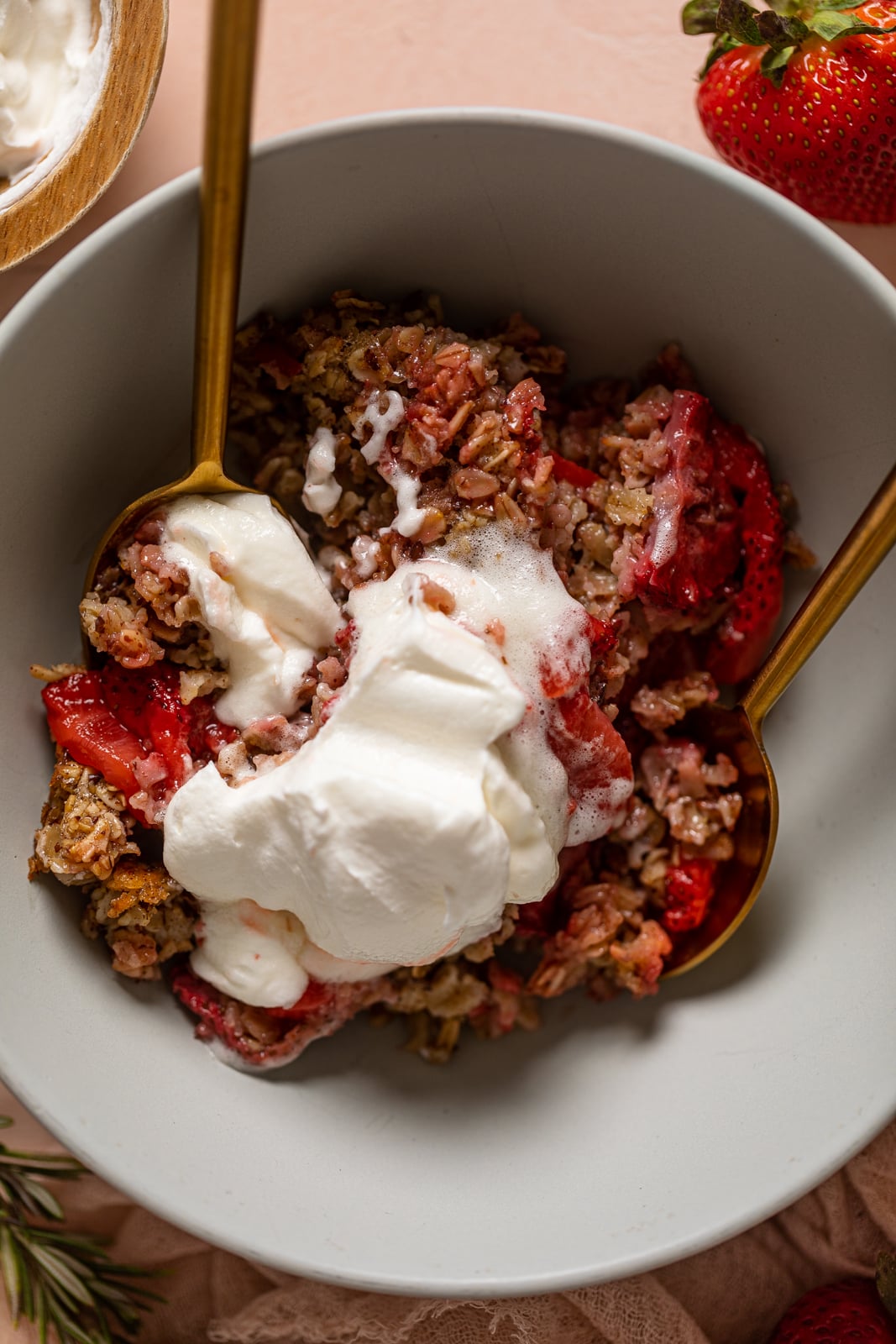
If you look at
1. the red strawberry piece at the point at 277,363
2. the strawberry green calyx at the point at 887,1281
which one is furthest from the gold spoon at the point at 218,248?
the strawberry green calyx at the point at 887,1281

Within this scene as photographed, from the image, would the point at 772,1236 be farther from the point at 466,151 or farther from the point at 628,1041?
the point at 466,151

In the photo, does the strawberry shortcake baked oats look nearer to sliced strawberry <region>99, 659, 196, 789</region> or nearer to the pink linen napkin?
sliced strawberry <region>99, 659, 196, 789</region>

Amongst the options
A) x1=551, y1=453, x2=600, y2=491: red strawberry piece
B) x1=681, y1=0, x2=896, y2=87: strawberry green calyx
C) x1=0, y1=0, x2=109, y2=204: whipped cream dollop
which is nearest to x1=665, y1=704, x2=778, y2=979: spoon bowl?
x1=551, y1=453, x2=600, y2=491: red strawberry piece

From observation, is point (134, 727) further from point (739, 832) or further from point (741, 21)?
point (741, 21)

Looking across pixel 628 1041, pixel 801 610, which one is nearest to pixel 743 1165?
pixel 628 1041

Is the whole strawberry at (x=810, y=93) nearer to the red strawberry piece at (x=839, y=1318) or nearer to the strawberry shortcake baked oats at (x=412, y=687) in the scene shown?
the strawberry shortcake baked oats at (x=412, y=687)
